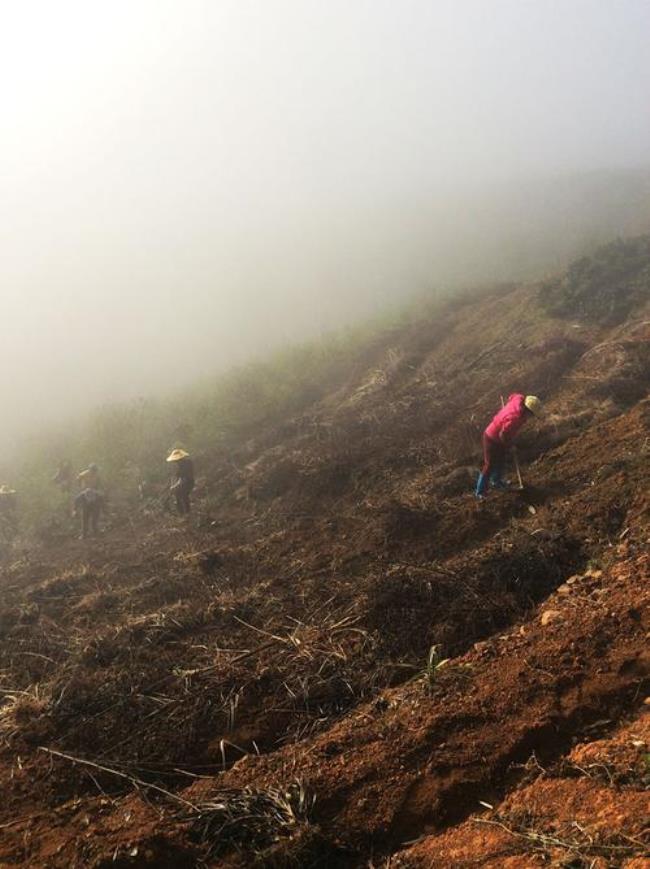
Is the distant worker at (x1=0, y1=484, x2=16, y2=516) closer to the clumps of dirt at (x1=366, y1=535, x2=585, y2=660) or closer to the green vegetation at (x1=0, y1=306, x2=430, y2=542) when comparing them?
the green vegetation at (x1=0, y1=306, x2=430, y2=542)

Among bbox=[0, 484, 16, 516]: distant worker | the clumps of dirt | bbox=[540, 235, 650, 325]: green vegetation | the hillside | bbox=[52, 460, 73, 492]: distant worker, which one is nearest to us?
the hillside

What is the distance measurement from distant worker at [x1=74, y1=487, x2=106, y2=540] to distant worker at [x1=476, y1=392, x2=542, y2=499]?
8.03m

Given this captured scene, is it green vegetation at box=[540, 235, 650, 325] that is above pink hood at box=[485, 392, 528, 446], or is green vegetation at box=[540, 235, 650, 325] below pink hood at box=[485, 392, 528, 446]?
above

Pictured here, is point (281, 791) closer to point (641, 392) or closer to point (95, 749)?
point (95, 749)

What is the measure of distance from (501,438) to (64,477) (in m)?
11.0

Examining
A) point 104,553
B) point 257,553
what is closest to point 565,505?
point 257,553

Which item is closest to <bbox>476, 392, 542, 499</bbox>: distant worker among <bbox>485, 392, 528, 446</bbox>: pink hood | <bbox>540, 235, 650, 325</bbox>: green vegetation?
<bbox>485, 392, 528, 446</bbox>: pink hood

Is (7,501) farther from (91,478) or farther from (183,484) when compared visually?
(183,484)

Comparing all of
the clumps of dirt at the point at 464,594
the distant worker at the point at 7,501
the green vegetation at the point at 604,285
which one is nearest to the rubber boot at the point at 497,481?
the clumps of dirt at the point at 464,594

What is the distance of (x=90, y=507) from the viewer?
12070 mm

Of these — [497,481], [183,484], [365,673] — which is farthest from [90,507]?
[365,673]

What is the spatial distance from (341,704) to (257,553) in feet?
11.6

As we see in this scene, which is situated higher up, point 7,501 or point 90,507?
point 7,501

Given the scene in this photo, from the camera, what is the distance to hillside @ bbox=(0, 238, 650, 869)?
9.90 feet
